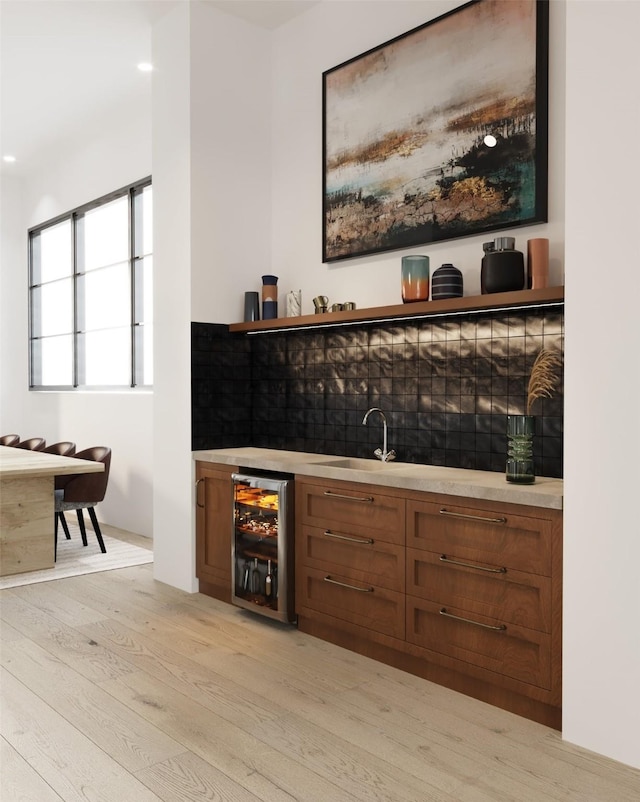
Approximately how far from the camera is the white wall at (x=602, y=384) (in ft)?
7.54

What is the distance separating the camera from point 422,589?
295 cm

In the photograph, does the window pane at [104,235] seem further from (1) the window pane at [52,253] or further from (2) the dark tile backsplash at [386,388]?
(2) the dark tile backsplash at [386,388]

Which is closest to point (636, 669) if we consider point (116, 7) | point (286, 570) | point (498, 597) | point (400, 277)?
point (498, 597)

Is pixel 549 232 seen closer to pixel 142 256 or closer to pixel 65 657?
pixel 65 657

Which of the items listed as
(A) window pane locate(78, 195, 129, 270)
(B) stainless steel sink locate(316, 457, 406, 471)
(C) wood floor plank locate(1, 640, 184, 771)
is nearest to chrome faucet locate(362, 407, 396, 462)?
(B) stainless steel sink locate(316, 457, 406, 471)

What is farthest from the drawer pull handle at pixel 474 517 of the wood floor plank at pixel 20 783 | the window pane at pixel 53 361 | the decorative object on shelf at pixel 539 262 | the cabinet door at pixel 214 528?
the window pane at pixel 53 361

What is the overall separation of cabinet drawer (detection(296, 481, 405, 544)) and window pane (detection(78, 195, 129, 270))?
3827 mm

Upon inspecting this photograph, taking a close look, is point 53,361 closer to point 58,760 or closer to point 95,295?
point 95,295

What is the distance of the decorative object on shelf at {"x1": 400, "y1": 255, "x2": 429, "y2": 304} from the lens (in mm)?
3424

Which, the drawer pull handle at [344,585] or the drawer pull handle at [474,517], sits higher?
the drawer pull handle at [474,517]

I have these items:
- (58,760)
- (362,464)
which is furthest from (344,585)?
(58,760)

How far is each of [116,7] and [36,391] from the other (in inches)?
180

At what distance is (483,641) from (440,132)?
2.42m

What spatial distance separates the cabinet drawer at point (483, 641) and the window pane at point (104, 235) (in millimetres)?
4644
